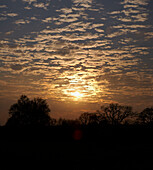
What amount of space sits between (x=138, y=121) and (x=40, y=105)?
3107 centimetres

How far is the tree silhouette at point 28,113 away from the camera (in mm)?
65312

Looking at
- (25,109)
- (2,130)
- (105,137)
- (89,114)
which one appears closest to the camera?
(105,137)

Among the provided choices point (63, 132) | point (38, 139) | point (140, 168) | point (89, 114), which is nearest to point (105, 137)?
point (63, 132)

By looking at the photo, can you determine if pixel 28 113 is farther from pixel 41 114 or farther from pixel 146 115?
pixel 146 115

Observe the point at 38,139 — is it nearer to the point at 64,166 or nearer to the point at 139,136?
the point at 139,136

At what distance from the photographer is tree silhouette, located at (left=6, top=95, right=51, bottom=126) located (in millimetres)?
65312

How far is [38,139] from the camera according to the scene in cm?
3462

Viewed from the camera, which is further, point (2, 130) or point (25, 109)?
point (25, 109)

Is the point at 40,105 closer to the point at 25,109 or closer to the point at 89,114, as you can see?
the point at 25,109

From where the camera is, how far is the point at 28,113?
2601 inches

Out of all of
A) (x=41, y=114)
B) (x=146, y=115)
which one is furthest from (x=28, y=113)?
(x=146, y=115)

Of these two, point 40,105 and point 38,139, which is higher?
point 40,105

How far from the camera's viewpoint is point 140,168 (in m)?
12.3

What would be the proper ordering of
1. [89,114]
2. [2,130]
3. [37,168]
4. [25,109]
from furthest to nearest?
[89,114]
[25,109]
[2,130]
[37,168]
